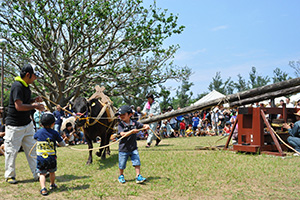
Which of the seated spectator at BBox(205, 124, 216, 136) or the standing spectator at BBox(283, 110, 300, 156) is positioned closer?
the standing spectator at BBox(283, 110, 300, 156)

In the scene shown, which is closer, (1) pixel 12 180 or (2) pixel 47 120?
(2) pixel 47 120

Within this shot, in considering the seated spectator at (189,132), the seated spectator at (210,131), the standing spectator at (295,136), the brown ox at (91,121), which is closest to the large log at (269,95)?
the standing spectator at (295,136)

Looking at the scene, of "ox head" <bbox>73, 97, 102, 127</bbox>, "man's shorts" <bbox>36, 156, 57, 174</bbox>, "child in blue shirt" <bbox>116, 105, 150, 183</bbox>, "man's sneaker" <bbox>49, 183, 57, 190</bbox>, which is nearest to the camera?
"man's shorts" <bbox>36, 156, 57, 174</bbox>

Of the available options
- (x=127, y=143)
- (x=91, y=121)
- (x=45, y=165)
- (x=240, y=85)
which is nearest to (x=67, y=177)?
(x=45, y=165)

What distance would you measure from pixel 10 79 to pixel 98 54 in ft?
22.0

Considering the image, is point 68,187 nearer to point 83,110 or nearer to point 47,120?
point 47,120

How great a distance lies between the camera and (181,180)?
538 centimetres

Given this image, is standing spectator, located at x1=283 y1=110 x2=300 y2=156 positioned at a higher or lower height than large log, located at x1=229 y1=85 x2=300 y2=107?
lower

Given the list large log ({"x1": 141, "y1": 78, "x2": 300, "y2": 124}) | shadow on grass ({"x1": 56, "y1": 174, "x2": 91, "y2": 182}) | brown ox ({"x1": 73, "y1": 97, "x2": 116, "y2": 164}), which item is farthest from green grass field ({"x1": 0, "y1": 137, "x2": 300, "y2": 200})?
large log ({"x1": 141, "y1": 78, "x2": 300, "y2": 124})

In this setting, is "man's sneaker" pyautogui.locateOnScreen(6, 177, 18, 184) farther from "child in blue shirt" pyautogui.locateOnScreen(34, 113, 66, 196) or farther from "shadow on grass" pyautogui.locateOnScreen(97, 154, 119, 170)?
"shadow on grass" pyautogui.locateOnScreen(97, 154, 119, 170)

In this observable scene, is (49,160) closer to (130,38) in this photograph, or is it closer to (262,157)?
(262,157)

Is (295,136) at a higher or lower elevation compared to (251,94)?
lower

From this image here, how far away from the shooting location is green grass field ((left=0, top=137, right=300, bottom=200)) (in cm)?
457

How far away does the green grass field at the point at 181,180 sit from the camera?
4.57 meters
